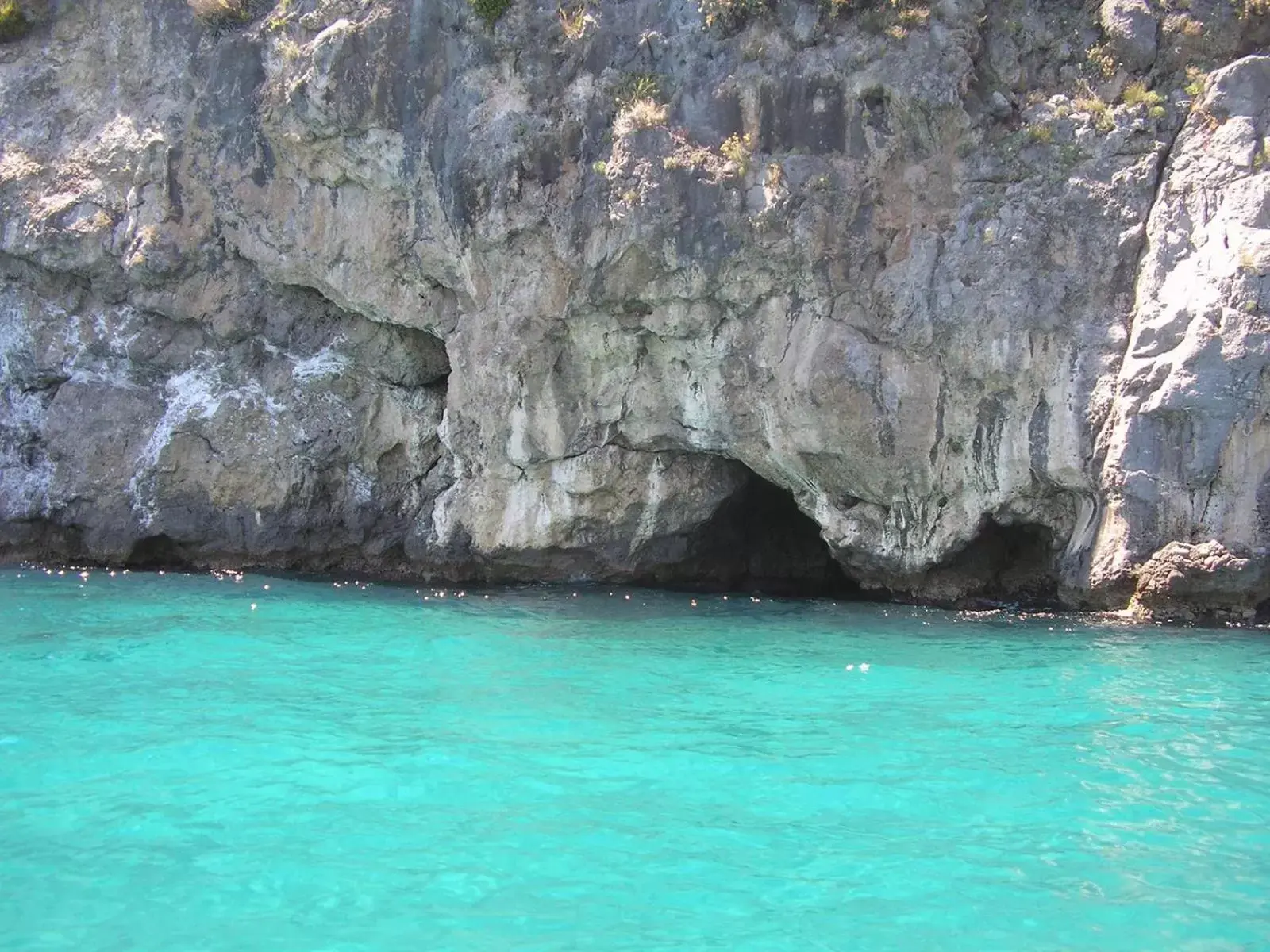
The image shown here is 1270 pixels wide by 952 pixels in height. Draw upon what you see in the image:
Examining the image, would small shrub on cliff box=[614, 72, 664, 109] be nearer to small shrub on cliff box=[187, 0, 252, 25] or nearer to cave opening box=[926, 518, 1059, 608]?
small shrub on cliff box=[187, 0, 252, 25]

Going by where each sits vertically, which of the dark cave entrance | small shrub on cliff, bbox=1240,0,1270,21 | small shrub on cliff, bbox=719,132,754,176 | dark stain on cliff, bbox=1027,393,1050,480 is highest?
small shrub on cliff, bbox=1240,0,1270,21

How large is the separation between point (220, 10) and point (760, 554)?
44.0 feet

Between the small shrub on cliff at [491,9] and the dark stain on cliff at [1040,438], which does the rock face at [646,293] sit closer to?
the dark stain on cliff at [1040,438]

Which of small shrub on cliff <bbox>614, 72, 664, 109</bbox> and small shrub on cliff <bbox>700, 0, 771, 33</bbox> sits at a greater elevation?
small shrub on cliff <bbox>700, 0, 771, 33</bbox>

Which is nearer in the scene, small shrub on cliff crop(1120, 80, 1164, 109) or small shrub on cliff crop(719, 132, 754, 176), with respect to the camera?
small shrub on cliff crop(1120, 80, 1164, 109)

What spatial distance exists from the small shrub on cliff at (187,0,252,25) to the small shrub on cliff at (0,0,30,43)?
13.7ft

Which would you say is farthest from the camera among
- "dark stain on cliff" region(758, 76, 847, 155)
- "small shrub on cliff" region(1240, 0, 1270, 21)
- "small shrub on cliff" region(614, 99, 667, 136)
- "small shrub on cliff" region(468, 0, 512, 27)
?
"small shrub on cliff" region(468, 0, 512, 27)

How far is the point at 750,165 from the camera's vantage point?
16516mm

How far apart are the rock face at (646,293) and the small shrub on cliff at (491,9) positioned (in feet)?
0.61

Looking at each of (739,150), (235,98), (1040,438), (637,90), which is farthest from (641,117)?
(235,98)

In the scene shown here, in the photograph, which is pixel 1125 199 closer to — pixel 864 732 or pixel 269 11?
pixel 864 732

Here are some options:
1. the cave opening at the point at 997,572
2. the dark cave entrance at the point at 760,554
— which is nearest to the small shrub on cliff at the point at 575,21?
the dark cave entrance at the point at 760,554

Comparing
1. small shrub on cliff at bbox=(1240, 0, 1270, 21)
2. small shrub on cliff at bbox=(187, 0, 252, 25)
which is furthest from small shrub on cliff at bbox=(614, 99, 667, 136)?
small shrub on cliff at bbox=(187, 0, 252, 25)

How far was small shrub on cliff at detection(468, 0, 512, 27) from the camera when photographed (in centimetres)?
1834
